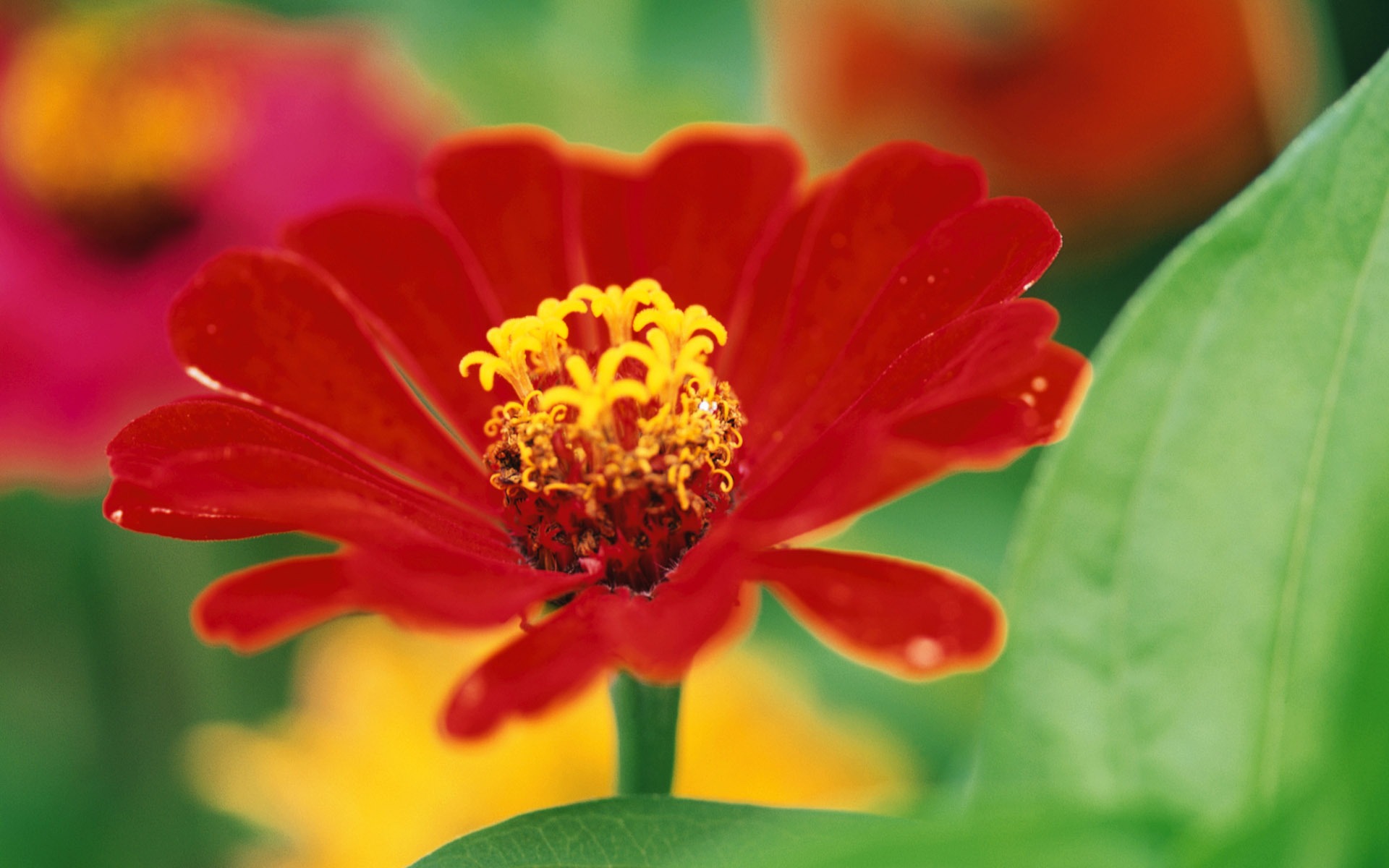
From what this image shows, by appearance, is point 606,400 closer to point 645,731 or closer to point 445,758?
point 645,731

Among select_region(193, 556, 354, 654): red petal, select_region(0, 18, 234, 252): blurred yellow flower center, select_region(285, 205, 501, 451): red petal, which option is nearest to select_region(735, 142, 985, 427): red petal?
select_region(285, 205, 501, 451): red petal

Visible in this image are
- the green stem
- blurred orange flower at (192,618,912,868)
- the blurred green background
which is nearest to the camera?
the green stem

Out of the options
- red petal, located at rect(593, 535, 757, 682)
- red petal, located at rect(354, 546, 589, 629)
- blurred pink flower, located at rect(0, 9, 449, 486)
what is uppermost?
blurred pink flower, located at rect(0, 9, 449, 486)

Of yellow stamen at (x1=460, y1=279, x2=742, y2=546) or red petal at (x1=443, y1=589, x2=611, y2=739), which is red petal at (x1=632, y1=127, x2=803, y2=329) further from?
red petal at (x1=443, y1=589, x2=611, y2=739)

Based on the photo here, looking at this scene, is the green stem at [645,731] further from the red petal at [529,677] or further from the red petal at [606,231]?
the red petal at [606,231]

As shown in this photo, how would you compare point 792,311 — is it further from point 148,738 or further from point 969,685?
point 148,738

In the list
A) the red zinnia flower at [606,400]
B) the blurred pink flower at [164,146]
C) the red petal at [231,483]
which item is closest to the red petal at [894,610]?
the red zinnia flower at [606,400]

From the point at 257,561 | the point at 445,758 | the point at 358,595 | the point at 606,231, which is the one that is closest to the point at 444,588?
the point at 358,595
